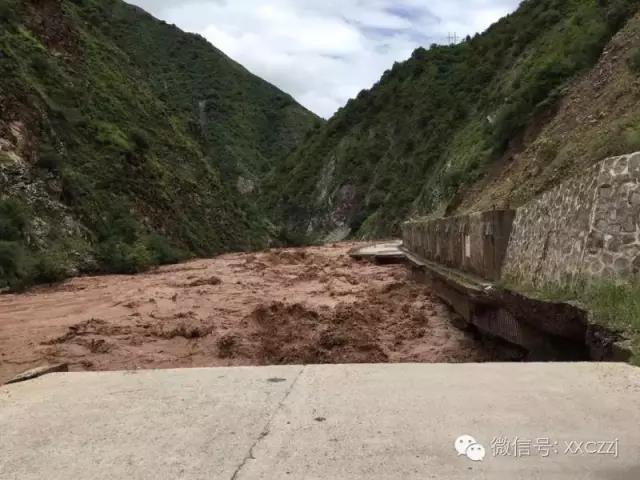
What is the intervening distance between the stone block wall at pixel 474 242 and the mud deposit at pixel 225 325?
1.28 m

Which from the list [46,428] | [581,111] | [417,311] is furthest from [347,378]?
[581,111]

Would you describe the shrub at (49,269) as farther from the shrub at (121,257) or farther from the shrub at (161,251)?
the shrub at (161,251)

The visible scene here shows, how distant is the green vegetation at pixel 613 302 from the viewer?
22.0 ft

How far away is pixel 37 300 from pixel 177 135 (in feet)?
102

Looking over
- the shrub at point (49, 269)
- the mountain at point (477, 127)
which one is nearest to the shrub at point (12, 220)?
the shrub at point (49, 269)

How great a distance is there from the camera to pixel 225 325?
558 inches

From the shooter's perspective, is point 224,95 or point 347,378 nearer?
point 347,378

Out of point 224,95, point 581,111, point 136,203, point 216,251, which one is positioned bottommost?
point 216,251

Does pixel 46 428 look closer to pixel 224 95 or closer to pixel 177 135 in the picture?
pixel 177 135

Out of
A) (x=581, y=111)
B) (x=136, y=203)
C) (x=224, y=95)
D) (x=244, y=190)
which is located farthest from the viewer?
(x=224, y=95)

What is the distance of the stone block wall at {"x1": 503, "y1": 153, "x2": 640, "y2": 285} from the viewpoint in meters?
7.27

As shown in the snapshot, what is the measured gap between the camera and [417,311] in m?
15.8

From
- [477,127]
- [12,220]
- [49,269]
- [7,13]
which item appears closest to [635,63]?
[49,269]

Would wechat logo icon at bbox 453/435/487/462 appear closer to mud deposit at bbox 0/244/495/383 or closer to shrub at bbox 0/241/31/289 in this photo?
mud deposit at bbox 0/244/495/383
